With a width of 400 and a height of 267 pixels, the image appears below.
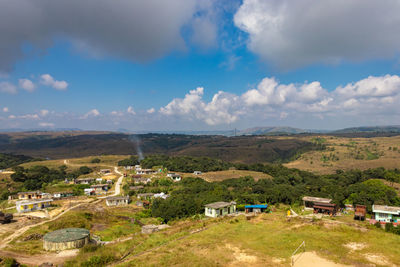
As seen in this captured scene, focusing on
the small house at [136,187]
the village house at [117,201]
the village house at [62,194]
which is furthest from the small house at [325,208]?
the village house at [62,194]

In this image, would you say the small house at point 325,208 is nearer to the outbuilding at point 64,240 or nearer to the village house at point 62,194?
the outbuilding at point 64,240

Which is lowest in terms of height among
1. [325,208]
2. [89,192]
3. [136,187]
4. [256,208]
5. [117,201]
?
[89,192]

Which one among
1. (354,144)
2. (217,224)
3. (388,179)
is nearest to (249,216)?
(217,224)

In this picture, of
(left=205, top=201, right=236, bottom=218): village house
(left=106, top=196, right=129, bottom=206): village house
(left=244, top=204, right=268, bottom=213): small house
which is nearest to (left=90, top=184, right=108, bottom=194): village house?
(left=106, top=196, right=129, bottom=206): village house

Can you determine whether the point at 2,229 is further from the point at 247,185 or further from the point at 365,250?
the point at 247,185

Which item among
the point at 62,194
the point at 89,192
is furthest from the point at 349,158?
the point at 62,194

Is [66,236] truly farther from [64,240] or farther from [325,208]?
[325,208]
